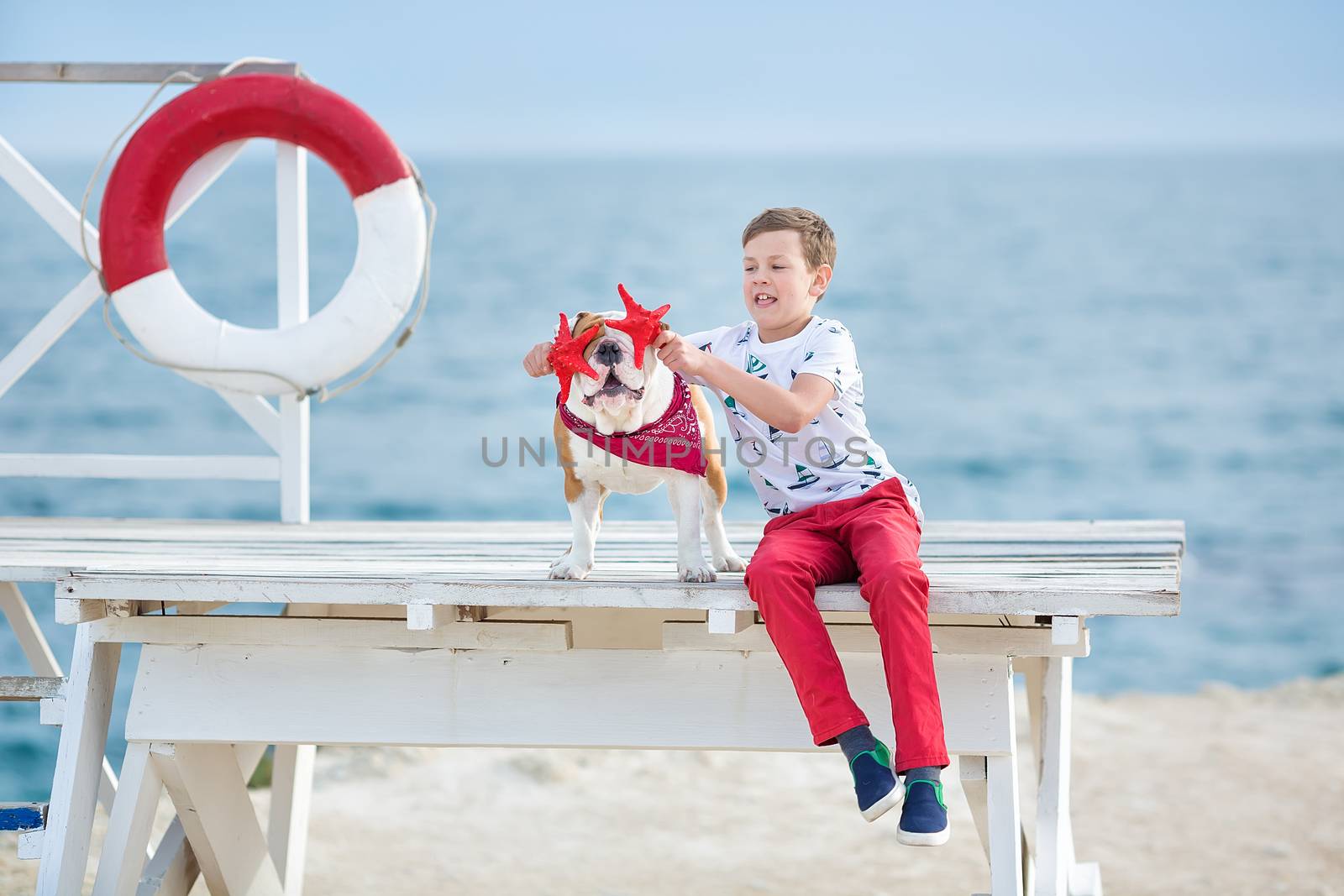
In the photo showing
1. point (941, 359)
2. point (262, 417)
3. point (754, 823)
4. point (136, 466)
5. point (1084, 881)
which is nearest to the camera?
point (1084, 881)

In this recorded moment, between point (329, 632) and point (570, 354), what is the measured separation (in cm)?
76

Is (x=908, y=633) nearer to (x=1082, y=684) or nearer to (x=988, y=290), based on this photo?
(x=1082, y=684)

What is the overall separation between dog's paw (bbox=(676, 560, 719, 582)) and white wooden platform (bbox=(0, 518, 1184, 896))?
0.21 ft

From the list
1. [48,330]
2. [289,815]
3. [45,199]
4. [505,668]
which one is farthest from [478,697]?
[45,199]

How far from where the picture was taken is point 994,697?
2580mm

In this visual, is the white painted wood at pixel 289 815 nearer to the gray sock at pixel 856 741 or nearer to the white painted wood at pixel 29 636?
the white painted wood at pixel 29 636

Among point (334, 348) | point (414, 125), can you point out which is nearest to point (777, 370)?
point (334, 348)

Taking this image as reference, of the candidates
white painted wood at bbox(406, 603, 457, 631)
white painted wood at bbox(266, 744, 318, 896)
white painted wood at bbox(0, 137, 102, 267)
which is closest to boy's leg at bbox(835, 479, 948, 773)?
white painted wood at bbox(406, 603, 457, 631)

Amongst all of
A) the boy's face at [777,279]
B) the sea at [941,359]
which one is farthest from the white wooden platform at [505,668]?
the sea at [941,359]

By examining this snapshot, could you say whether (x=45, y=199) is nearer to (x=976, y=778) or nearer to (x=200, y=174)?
(x=200, y=174)

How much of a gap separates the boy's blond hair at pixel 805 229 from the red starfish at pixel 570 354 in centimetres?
44

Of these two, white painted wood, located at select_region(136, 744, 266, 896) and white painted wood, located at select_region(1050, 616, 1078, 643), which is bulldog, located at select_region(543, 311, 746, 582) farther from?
white painted wood, located at select_region(136, 744, 266, 896)

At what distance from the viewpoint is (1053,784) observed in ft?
9.04

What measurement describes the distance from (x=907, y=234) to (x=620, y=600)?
76.4 ft
